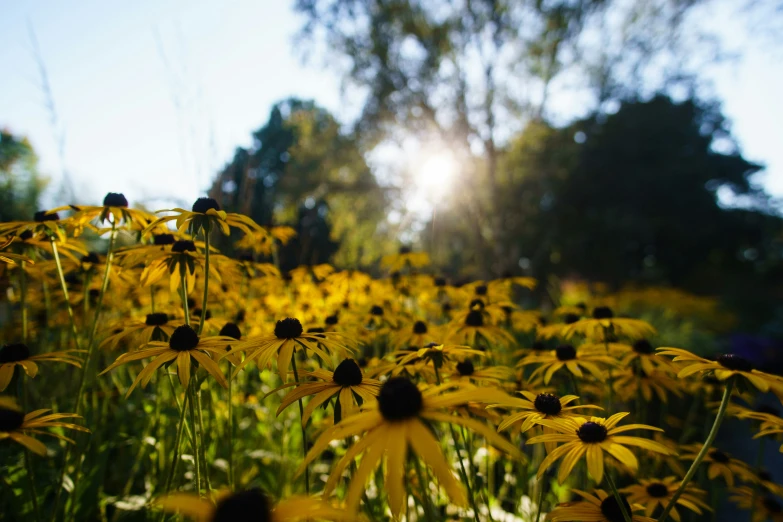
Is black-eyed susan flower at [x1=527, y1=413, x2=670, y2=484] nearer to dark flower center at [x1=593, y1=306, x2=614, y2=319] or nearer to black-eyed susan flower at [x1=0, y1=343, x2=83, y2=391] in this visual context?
dark flower center at [x1=593, y1=306, x2=614, y2=319]

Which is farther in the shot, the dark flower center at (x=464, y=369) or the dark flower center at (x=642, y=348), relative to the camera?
the dark flower center at (x=642, y=348)

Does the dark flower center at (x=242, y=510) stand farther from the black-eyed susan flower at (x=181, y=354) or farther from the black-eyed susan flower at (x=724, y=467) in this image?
Result: the black-eyed susan flower at (x=724, y=467)

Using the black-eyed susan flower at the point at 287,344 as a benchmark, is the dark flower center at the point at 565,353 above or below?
below

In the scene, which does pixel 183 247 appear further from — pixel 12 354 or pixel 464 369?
pixel 464 369

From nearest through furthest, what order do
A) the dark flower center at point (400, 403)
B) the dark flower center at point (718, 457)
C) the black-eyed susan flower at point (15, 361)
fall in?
the dark flower center at point (400, 403)
the black-eyed susan flower at point (15, 361)
the dark flower center at point (718, 457)

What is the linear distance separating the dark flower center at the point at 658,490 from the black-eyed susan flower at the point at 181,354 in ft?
4.82

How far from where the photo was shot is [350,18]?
10930 millimetres

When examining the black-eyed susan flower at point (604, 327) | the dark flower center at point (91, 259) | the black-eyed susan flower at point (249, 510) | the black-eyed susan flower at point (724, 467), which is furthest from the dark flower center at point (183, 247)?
the black-eyed susan flower at point (724, 467)

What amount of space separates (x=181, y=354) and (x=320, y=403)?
39 cm

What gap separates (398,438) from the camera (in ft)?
2.34

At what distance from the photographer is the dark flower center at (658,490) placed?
1402 millimetres

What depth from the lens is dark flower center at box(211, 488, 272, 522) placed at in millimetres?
559

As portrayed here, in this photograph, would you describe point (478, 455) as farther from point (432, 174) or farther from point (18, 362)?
point (432, 174)

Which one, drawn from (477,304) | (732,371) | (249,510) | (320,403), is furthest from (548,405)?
(477,304)
